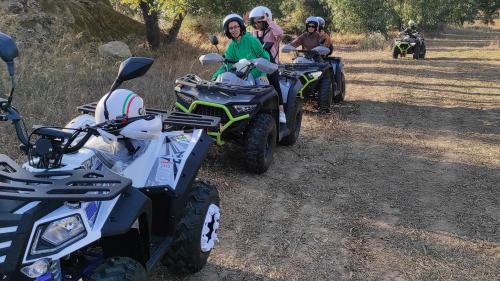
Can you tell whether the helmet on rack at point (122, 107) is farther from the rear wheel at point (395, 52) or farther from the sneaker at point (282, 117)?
the rear wheel at point (395, 52)

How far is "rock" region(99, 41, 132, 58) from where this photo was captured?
35.3 ft

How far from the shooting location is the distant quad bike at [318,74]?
8406 millimetres

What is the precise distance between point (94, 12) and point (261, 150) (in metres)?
9.00

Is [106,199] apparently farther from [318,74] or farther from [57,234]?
[318,74]

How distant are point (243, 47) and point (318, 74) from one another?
8.15 ft

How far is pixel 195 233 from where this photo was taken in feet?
10.5

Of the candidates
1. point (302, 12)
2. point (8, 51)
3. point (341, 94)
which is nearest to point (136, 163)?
point (8, 51)

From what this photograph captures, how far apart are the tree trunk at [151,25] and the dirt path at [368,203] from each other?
20.3 feet

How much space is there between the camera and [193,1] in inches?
489

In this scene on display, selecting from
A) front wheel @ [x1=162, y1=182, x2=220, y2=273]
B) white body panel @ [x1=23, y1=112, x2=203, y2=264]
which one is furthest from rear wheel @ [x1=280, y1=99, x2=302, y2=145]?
front wheel @ [x1=162, y1=182, x2=220, y2=273]

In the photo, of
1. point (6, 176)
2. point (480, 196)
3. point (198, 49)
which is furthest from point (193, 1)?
point (6, 176)

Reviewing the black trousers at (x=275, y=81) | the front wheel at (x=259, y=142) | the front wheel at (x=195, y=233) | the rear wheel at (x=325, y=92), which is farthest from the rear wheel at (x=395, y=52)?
the front wheel at (x=195, y=233)

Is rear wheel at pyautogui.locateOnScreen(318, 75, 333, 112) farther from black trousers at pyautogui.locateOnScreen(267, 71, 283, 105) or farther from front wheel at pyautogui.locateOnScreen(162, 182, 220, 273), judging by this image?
front wheel at pyautogui.locateOnScreen(162, 182, 220, 273)

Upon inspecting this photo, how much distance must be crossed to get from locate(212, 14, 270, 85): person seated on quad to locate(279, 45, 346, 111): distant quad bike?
5.54ft
